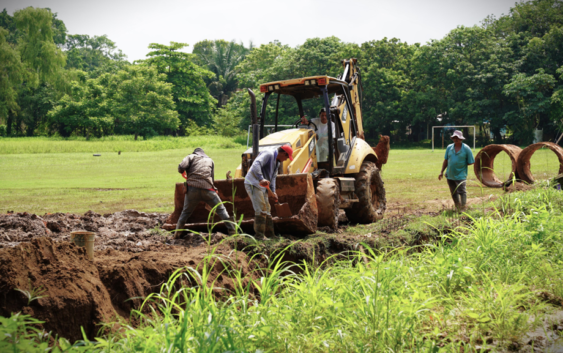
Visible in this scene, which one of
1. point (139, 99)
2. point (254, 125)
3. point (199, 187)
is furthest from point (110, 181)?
point (139, 99)

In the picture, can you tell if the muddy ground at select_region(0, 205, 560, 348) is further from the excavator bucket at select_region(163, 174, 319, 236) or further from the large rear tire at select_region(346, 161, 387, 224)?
the large rear tire at select_region(346, 161, 387, 224)

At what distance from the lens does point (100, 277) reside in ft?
16.1

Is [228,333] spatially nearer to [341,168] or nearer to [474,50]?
[341,168]

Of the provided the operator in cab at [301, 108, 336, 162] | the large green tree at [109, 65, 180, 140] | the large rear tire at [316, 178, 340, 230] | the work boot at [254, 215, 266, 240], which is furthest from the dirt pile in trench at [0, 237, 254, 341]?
the large green tree at [109, 65, 180, 140]

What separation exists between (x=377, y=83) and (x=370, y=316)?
45.7 metres

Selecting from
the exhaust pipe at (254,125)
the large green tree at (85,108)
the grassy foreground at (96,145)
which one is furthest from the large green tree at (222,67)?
the exhaust pipe at (254,125)

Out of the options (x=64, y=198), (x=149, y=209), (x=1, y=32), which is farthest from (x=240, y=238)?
(x=1, y=32)

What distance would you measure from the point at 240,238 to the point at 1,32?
35651mm

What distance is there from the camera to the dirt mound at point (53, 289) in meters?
4.06

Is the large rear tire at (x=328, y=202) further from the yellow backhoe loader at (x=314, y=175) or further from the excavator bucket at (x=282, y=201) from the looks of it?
the excavator bucket at (x=282, y=201)

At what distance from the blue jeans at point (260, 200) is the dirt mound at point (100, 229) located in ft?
5.49

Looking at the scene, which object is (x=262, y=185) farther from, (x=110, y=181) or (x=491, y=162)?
(x=110, y=181)

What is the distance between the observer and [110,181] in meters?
20.2

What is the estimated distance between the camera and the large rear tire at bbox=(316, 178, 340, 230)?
8.14 meters
